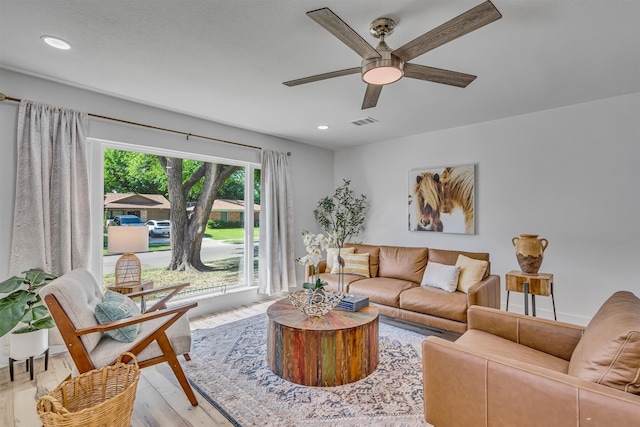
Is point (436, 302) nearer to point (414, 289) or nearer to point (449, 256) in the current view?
point (414, 289)

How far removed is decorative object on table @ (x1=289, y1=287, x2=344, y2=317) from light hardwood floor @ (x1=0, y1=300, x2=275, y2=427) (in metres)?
0.90

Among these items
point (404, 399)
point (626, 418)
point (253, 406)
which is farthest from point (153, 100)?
point (626, 418)

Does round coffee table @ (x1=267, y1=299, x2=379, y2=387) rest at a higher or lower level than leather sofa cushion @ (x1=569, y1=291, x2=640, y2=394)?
lower

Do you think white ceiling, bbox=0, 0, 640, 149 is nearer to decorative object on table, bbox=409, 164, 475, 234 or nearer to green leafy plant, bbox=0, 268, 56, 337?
decorative object on table, bbox=409, 164, 475, 234

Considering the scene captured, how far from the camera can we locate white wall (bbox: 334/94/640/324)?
10.3 ft

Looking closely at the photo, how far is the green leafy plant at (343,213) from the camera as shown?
5.26 meters

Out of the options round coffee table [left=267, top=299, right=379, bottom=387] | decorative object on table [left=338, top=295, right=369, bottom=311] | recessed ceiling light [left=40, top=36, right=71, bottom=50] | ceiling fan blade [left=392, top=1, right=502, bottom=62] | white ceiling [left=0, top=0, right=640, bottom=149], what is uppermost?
recessed ceiling light [left=40, top=36, right=71, bottom=50]

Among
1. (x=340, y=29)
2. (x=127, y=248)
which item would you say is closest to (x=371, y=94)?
(x=340, y=29)

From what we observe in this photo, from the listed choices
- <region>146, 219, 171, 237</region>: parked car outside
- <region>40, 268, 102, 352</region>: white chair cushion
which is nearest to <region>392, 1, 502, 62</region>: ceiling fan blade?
<region>40, 268, 102, 352</region>: white chair cushion

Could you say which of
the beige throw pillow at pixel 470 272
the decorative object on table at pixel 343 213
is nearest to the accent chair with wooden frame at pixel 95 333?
the beige throw pillow at pixel 470 272

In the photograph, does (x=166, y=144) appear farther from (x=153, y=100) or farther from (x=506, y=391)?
(x=506, y=391)

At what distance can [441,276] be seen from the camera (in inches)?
133

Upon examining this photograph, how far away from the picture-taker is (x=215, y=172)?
422cm

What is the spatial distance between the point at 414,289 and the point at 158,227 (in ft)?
10.2
